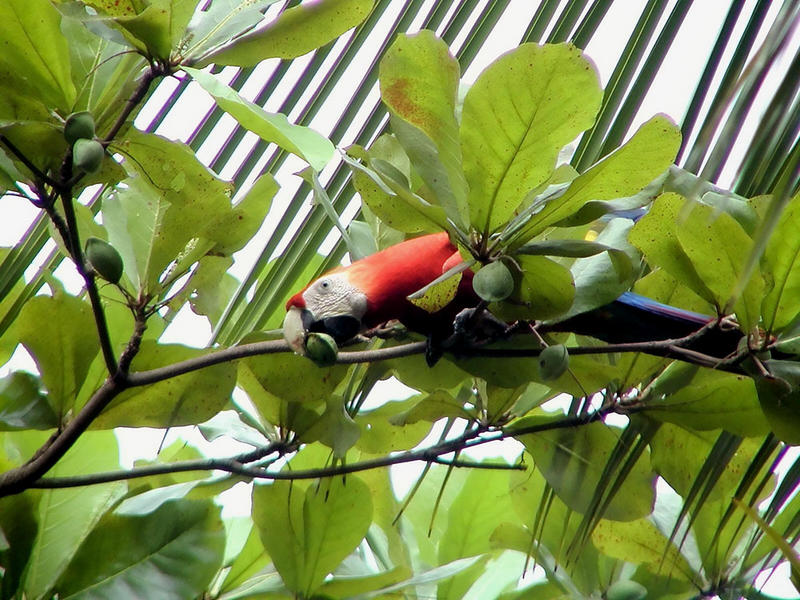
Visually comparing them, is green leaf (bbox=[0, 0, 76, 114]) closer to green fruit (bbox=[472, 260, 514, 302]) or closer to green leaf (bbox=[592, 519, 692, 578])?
green fruit (bbox=[472, 260, 514, 302])

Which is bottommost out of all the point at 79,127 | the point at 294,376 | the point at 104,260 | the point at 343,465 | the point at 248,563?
the point at 248,563

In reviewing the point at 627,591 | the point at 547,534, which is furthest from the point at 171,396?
the point at 627,591

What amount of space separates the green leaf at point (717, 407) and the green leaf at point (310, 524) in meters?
0.42

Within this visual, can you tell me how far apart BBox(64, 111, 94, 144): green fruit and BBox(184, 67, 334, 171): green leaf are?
0.37 ft

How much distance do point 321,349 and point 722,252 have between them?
41 cm

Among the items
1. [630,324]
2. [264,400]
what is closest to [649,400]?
[630,324]

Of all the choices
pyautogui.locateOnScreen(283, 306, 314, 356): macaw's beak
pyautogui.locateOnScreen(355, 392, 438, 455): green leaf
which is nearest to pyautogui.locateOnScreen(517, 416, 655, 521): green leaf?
pyautogui.locateOnScreen(355, 392, 438, 455): green leaf

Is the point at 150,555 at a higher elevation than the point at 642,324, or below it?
below

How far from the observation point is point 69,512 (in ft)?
3.78

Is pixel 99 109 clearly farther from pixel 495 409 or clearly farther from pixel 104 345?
pixel 495 409

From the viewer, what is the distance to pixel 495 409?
104cm

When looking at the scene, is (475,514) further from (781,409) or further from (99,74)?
(99,74)

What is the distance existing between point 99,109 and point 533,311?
0.51 m

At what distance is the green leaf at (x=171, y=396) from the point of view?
3.23 ft
